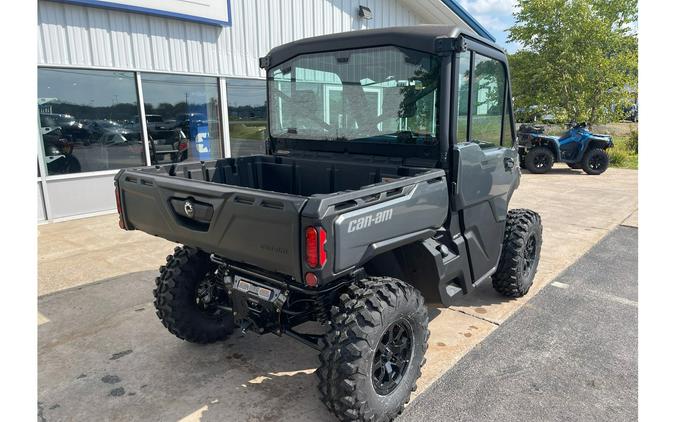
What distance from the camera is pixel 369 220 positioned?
2.41m

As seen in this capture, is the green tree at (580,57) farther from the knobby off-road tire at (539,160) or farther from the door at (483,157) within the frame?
the door at (483,157)

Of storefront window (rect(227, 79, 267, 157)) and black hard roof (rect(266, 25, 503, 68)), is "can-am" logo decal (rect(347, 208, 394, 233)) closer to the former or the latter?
black hard roof (rect(266, 25, 503, 68))

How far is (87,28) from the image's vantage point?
710 cm

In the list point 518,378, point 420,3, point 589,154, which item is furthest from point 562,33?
point 518,378

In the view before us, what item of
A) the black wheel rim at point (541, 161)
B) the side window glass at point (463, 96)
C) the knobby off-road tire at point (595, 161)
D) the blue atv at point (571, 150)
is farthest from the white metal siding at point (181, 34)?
the knobby off-road tire at point (595, 161)

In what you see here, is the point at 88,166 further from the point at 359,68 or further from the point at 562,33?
the point at 562,33

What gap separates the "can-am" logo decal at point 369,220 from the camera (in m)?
2.31

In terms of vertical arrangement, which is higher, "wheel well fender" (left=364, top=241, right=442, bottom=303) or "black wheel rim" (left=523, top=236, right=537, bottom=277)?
"wheel well fender" (left=364, top=241, right=442, bottom=303)

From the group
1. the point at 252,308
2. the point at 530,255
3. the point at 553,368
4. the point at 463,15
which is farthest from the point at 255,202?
the point at 463,15

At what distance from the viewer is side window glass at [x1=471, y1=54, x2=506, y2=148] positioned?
3383mm

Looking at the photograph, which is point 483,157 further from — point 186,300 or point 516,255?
point 186,300

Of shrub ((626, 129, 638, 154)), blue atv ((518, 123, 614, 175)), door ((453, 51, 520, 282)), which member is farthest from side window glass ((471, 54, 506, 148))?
shrub ((626, 129, 638, 154))

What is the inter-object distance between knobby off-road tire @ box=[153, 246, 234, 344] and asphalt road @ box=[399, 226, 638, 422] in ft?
5.40

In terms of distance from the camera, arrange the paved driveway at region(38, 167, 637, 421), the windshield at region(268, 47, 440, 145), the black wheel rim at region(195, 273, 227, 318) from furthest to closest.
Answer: the black wheel rim at region(195, 273, 227, 318), the windshield at region(268, 47, 440, 145), the paved driveway at region(38, 167, 637, 421)
